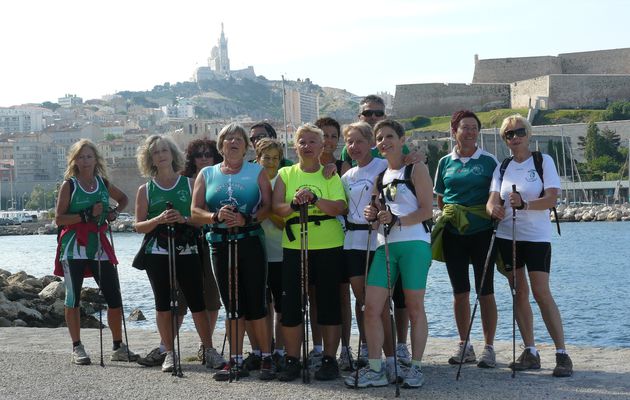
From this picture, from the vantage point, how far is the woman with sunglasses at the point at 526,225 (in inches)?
215

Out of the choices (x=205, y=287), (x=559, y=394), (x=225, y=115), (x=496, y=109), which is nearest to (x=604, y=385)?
(x=559, y=394)

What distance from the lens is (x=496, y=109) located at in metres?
72.8

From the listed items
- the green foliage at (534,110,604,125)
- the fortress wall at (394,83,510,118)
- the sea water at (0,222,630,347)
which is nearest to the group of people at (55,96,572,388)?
the sea water at (0,222,630,347)

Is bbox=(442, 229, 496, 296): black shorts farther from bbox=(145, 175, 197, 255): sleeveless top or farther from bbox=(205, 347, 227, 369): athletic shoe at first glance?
bbox=(145, 175, 197, 255): sleeveless top

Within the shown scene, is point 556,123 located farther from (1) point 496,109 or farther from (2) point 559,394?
(2) point 559,394

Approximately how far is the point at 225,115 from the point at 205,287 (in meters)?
170

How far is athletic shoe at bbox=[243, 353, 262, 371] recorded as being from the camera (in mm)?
5738

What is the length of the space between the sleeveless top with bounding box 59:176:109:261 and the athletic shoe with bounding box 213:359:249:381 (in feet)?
3.79

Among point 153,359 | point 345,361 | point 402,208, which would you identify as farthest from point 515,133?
point 153,359

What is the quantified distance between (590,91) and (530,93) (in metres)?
4.07

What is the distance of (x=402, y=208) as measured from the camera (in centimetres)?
529

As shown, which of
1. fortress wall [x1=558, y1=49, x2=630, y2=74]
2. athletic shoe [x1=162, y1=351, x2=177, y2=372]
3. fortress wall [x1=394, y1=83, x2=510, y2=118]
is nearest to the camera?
athletic shoe [x1=162, y1=351, x2=177, y2=372]

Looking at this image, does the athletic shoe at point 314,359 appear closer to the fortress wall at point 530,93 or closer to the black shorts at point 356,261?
the black shorts at point 356,261

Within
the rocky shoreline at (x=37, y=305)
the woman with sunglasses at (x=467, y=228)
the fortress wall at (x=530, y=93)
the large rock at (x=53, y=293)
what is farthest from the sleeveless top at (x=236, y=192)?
the fortress wall at (x=530, y=93)
